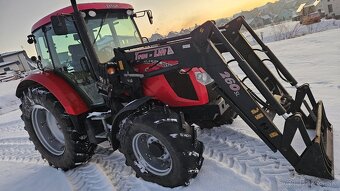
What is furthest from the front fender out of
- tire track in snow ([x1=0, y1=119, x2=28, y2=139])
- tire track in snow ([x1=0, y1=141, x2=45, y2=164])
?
tire track in snow ([x1=0, y1=119, x2=28, y2=139])

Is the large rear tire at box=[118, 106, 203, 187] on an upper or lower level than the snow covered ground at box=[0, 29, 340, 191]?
upper

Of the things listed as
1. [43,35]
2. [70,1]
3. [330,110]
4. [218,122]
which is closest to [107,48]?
[70,1]

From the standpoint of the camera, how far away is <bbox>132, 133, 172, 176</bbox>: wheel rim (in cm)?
359

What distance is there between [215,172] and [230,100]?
0.93 m

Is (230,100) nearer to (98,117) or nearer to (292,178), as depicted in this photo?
(292,178)

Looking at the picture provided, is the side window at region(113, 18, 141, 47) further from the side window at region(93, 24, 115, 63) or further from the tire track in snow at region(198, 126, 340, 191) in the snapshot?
the tire track in snow at region(198, 126, 340, 191)

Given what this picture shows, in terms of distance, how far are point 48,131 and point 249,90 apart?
11.6ft

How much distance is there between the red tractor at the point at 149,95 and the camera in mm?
3182

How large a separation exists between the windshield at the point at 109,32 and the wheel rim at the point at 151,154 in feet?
4.14

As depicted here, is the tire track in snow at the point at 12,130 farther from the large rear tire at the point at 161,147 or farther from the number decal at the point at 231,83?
the number decal at the point at 231,83

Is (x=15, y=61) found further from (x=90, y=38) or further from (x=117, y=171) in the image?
(x=117, y=171)

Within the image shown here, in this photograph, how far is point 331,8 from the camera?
47406mm

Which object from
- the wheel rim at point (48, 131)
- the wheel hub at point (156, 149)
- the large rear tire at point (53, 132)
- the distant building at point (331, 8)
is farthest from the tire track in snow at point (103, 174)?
the distant building at point (331, 8)

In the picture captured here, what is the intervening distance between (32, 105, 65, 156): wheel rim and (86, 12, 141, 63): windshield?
1.63 m
